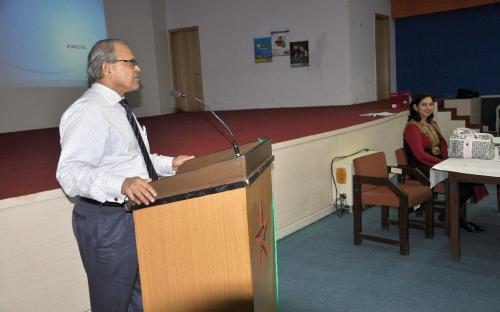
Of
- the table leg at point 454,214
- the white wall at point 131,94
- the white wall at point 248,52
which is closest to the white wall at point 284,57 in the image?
the white wall at point 248,52

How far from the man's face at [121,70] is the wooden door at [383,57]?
764 centimetres

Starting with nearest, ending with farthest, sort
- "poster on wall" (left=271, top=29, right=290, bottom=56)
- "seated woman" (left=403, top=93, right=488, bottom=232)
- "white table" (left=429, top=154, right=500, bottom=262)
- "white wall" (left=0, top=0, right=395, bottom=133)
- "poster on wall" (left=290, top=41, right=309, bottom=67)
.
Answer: "white table" (left=429, top=154, right=500, bottom=262), "seated woman" (left=403, top=93, right=488, bottom=232), "white wall" (left=0, top=0, right=395, bottom=133), "poster on wall" (left=290, top=41, right=309, bottom=67), "poster on wall" (left=271, top=29, right=290, bottom=56)

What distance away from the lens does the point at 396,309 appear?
214 centimetres

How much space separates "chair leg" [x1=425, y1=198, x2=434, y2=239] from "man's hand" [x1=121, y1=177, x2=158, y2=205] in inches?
92.4

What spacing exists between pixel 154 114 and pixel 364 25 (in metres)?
4.10

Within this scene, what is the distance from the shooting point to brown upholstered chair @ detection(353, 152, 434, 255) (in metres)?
2.82

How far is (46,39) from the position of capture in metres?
6.03

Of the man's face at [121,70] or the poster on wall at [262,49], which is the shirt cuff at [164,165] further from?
the poster on wall at [262,49]

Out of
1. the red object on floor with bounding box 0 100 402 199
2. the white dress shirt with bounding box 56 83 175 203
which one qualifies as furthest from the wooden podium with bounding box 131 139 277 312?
the red object on floor with bounding box 0 100 402 199

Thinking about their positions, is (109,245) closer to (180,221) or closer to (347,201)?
(180,221)

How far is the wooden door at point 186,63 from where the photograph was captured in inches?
346

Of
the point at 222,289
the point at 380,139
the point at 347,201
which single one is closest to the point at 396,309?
the point at 222,289

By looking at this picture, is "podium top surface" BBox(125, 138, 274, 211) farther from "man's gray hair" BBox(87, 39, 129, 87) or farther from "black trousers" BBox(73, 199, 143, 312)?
"man's gray hair" BBox(87, 39, 129, 87)

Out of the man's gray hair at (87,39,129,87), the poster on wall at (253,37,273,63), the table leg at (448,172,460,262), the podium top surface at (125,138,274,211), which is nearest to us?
the podium top surface at (125,138,274,211)
